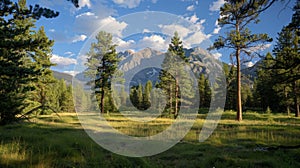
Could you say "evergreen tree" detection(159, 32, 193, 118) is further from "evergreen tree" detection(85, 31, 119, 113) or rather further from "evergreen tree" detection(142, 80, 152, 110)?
"evergreen tree" detection(142, 80, 152, 110)

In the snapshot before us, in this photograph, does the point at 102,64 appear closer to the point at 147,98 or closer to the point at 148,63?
the point at 148,63

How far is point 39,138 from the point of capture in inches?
338

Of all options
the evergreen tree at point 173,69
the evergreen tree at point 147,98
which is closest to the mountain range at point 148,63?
the evergreen tree at point 173,69

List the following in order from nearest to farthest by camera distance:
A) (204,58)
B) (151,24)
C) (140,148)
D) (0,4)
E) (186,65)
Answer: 1. (0,4)
2. (140,148)
3. (151,24)
4. (204,58)
5. (186,65)

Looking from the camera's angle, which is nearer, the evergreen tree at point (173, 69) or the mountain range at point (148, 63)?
the mountain range at point (148, 63)

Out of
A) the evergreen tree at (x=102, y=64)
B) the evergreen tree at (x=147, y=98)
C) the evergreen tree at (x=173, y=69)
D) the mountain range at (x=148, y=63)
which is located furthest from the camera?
the evergreen tree at (x=147, y=98)

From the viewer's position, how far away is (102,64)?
28578 mm

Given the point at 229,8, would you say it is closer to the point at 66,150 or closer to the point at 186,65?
the point at 186,65

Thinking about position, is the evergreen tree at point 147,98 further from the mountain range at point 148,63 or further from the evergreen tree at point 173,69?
the mountain range at point 148,63

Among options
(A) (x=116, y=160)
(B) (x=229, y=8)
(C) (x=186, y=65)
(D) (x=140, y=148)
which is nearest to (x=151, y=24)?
(D) (x=140, y=148)

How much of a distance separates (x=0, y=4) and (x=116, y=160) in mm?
6313

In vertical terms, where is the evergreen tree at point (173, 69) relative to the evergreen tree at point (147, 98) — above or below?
above

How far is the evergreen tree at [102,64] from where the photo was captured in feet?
89.2

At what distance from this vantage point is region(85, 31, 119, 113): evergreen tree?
27.2 metres
